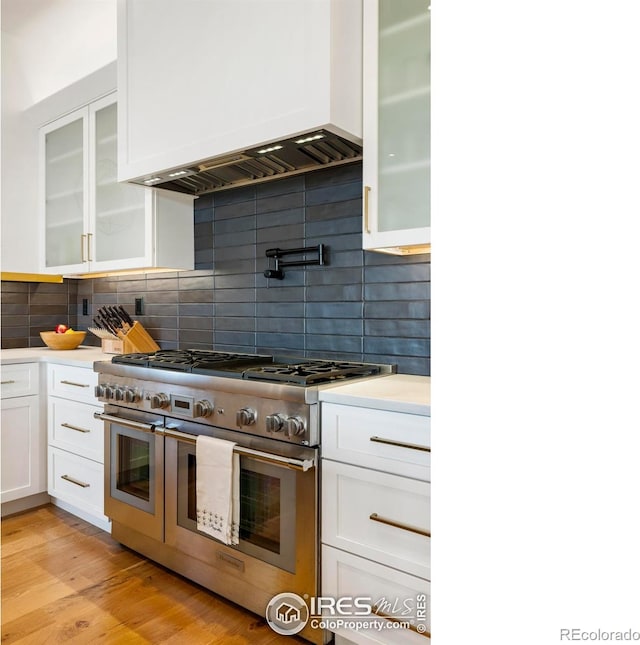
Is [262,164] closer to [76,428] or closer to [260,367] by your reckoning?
[260,367]

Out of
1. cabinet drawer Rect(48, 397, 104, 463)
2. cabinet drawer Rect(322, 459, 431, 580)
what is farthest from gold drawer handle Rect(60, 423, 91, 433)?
cabinet drawer Rect(322, 459, 431, 580)

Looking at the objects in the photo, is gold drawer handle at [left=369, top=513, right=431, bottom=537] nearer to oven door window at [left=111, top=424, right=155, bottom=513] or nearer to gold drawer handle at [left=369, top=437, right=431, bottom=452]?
gold drawer handle at [left=369, top=437, right=431, bottom=452]

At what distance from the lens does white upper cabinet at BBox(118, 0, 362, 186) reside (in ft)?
5.61

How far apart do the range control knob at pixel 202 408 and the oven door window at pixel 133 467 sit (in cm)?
32

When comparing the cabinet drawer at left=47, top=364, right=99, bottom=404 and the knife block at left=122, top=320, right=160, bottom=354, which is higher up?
the knife block at left=122, top=320, right=160, bottom=354

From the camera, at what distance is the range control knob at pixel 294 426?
1.60 meters

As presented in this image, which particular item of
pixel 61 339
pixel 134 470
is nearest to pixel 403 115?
pixel 134 470

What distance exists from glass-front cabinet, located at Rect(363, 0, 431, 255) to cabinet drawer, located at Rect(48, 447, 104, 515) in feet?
5.87

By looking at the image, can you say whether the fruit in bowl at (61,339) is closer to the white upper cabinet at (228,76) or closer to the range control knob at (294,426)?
the white upper cabinet at (228,76)

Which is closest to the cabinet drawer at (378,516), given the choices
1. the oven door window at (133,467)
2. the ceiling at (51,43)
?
the oven door window at (133,467)

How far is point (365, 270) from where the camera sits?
6.95 feet

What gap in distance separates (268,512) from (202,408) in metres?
0.46
